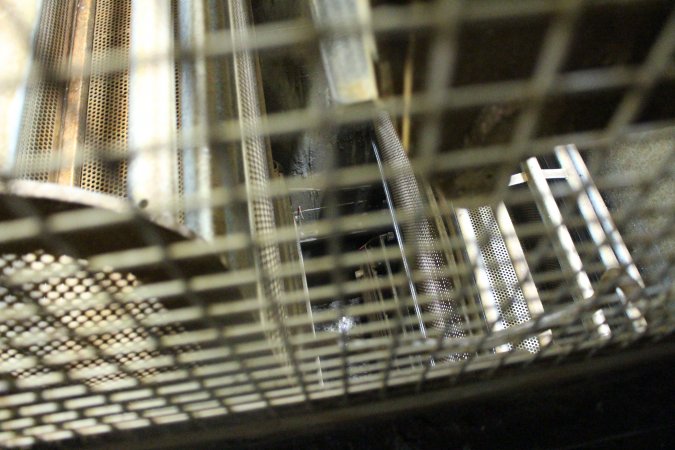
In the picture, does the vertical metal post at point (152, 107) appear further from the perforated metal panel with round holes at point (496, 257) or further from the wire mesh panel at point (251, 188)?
the perforated metal panel with round holes at point (496, 257)

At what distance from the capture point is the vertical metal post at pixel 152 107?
636mm

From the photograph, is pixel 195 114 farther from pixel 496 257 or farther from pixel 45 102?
pixel 496 257

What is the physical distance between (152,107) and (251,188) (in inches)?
7.6

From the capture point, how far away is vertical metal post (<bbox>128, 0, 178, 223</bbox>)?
0.64m

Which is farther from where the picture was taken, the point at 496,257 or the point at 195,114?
the point at 496,257

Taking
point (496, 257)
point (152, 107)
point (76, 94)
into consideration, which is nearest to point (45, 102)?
point (76, 94)

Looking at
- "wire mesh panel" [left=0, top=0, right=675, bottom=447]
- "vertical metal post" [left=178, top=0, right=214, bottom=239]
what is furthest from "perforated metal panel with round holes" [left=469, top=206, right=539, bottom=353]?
"vertical metal post" [left=178, top=0, right=214, bottom=239]

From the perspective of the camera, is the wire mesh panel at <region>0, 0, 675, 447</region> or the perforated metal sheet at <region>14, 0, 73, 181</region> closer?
the wire mesh panel at <region>0, 0, 675, 447</region>

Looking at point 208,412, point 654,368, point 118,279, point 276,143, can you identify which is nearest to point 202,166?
point 118,279

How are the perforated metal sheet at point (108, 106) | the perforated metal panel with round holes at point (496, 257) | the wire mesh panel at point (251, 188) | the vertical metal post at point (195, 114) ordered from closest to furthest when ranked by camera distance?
1. the wire mesh panel at point (251, 188)
2. the vertical metal post at point (195, 114)
3. the perforated metal sheet at point (108, 106)
4. the perforated metal panel with round holes at point (496, 257)

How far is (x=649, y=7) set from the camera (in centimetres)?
37

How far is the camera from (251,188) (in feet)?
2.41

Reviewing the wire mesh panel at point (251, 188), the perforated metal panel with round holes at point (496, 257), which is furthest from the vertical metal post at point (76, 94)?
the perforated metal panel with round holes at point (496, 257)

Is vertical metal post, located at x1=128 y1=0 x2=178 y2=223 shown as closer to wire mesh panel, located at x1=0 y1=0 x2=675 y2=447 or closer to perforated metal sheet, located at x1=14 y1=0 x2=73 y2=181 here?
wire mesh panel, located at x1=0 y1=0 x2=675 y2=447
